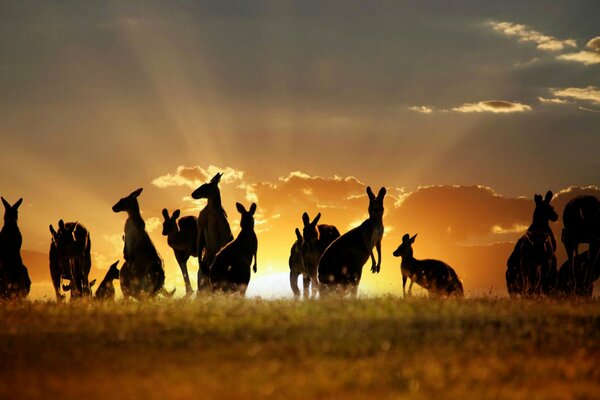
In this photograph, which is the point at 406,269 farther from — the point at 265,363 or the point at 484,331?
the point at 265,363

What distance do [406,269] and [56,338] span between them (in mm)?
18019

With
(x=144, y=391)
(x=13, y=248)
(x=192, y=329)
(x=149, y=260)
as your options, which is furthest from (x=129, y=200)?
(x=144, y=391)

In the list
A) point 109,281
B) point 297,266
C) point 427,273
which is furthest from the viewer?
point 109,281

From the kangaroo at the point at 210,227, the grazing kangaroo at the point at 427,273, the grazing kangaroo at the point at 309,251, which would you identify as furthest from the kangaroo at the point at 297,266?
the grazing kangaroo at the point at 427,273

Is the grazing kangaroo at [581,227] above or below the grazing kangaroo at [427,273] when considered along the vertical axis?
above

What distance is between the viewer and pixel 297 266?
28.5 meters

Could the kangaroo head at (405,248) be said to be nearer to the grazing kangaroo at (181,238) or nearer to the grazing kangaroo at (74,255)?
the grazing kangaroo at (181,238)

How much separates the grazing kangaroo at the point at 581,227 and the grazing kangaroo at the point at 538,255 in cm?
41

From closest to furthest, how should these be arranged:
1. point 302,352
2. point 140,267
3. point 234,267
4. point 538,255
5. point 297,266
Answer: point 302,352 → point 234,267 → point 538,255 → point 140,267 → point 297,266

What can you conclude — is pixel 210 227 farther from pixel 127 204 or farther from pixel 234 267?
pixel 234 267

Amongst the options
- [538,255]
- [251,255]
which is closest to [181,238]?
[251,255]

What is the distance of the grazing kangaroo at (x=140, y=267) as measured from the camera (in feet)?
85.6

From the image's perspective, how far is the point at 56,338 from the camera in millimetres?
15289

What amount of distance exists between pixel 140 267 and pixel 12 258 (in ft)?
15.1
